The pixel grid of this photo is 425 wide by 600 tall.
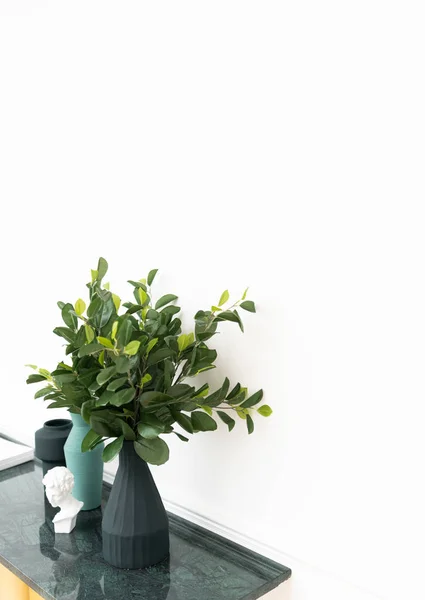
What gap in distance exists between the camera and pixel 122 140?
140 centimetres

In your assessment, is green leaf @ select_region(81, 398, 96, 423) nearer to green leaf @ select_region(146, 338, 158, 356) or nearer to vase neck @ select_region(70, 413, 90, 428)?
green leaf @ select_region(146, 338, 158, 356)

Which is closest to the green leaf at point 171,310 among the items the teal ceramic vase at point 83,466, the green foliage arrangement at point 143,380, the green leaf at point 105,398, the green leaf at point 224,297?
the green foliage arrangement at point 143,380

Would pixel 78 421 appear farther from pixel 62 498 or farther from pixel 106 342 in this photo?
pixel 106 342

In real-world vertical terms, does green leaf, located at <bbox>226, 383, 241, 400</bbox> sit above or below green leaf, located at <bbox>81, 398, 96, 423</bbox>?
above

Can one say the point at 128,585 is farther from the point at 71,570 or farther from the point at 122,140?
the point at 122,140

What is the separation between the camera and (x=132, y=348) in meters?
1.01

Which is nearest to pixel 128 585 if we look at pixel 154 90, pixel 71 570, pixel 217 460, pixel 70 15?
pixel 71 570

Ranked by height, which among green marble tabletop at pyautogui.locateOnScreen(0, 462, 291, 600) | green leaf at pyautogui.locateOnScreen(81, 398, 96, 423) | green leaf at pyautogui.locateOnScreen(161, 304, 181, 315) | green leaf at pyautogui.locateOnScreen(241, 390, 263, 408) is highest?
green leaf at pyautogui.locateOnScreen(161, 304, 181, 315)

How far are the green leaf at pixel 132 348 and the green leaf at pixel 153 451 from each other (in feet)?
0.58

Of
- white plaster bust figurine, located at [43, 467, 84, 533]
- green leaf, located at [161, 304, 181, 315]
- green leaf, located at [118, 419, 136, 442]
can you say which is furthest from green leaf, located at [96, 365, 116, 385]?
white plaster bust figurine, located at [43, 467, 84, 533]

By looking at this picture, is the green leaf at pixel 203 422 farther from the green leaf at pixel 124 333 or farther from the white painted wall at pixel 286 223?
the green leaf at pixel 124 333

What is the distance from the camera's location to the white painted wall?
967 millimetres

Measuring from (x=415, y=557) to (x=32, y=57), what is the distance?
145 centimetres

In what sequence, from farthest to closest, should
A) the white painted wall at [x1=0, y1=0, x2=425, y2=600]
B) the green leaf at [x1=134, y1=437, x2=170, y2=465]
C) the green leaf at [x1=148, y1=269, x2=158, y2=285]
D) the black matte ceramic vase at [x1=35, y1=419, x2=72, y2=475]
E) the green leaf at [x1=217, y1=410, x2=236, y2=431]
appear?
the black matte ceramic vase at [x1=35, y1=419, x2=72, y2=475], the green leaf at [x1=148, y1=269, x2=158, y2=285], the green leaf at [x1=217, y1=410, x2=236, y2=431], the green leaf at [x1=134, y1=437, x2=170, y2=465], the white painted wall at [x1=0, y1=0, x2=425, y2=600]
